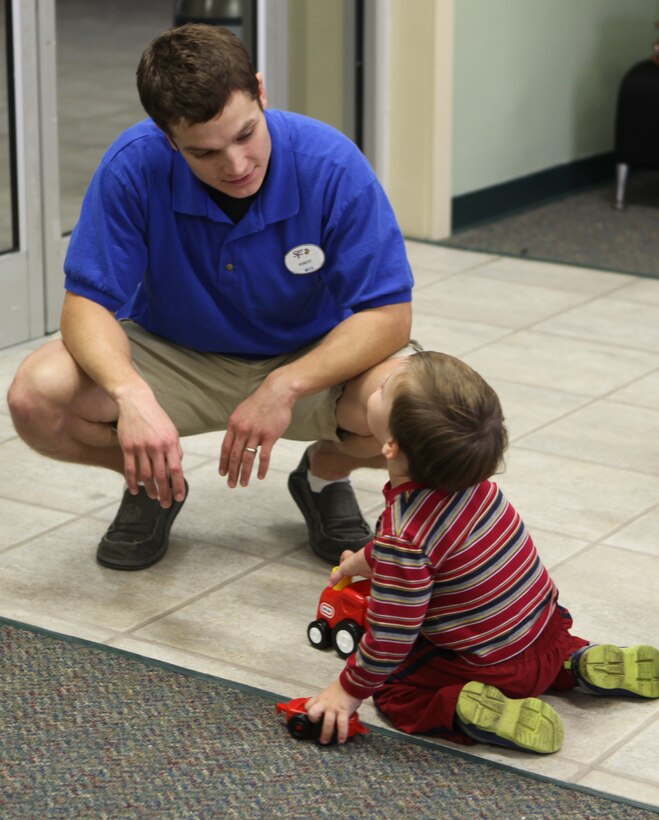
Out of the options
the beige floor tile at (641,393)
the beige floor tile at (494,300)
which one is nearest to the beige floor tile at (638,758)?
the beige floor tile at (641,393)

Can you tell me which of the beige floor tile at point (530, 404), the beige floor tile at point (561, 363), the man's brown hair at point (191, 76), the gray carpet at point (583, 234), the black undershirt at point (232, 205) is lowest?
the beige floor tile at point (530, 404)

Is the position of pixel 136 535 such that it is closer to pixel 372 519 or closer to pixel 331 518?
pixel 331 518

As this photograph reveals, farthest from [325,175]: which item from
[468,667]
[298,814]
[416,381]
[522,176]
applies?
[522,176]

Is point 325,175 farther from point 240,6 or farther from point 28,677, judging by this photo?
point 240,6

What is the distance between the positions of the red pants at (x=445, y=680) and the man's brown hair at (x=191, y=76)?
81cm

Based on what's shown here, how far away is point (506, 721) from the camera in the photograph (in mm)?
1896

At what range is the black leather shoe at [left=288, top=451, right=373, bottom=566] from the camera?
8.20 feet

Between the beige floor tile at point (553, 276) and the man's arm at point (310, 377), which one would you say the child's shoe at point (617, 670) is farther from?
the beige floor tile at point (553, 276)

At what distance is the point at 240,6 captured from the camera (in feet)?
14.1

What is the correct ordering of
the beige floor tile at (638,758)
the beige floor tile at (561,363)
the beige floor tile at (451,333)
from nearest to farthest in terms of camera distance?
1. the beige floor tile at (638,758)
2. the beige floor tile at (561,363)
3. the beige floor tile at (451,333)

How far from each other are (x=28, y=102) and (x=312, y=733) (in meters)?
2.19

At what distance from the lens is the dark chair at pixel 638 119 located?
17.1ft

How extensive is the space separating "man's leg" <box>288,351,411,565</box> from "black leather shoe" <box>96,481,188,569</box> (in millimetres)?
245

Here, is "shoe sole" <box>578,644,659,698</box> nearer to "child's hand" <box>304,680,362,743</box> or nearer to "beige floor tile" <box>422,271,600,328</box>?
"child's hand" <box>304,680,362,743</box>
